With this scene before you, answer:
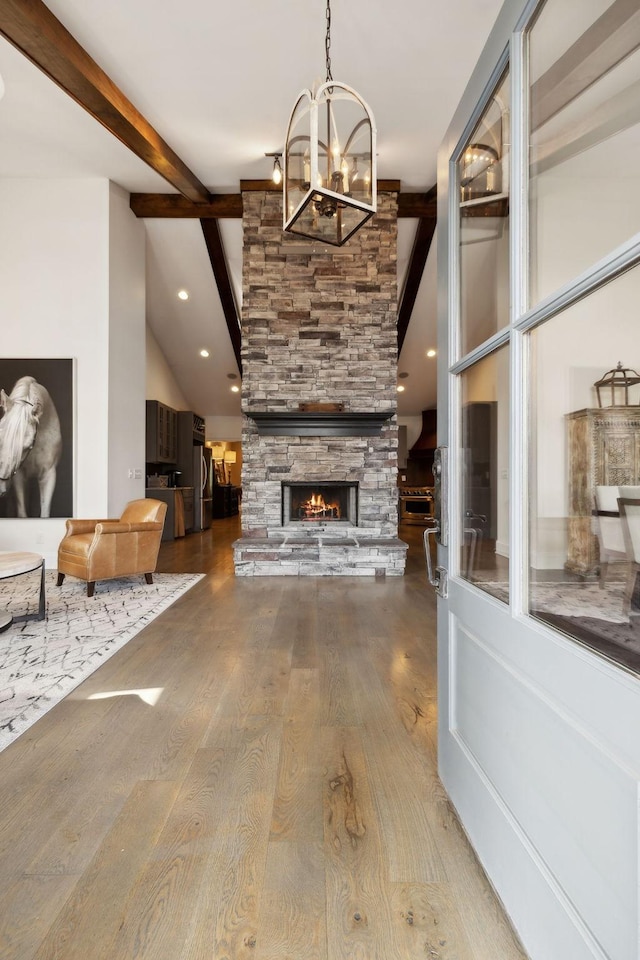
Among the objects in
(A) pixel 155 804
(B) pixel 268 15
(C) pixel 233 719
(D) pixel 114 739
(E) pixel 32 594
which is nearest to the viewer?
(A) pixel 155 804

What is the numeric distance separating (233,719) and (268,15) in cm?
439

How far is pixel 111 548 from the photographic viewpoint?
4270 millimetres

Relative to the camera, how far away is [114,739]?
1830 mm

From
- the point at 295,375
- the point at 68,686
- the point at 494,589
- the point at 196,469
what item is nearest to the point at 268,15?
the point at 295,375

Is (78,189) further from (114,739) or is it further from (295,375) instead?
(114,739)

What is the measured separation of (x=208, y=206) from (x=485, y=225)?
18.8ft

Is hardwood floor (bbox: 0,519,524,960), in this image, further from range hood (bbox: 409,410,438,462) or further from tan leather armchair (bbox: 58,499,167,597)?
range hood (bbox: 409,410,438,462)

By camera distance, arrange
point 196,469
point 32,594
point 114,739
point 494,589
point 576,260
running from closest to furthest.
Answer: point 576,260
point 494,589
point 114,739
point 32,594
point 196,469

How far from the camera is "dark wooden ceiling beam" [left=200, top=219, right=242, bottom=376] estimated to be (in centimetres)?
640

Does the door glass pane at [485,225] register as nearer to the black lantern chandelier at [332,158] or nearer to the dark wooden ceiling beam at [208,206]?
the black lantern chandelier at [332,158]

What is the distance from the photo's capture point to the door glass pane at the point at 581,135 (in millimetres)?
688

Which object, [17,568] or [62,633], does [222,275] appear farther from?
[62,633]

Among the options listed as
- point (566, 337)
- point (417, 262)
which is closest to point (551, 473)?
point (566, 337)

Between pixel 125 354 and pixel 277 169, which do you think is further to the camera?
pixel 125 354
